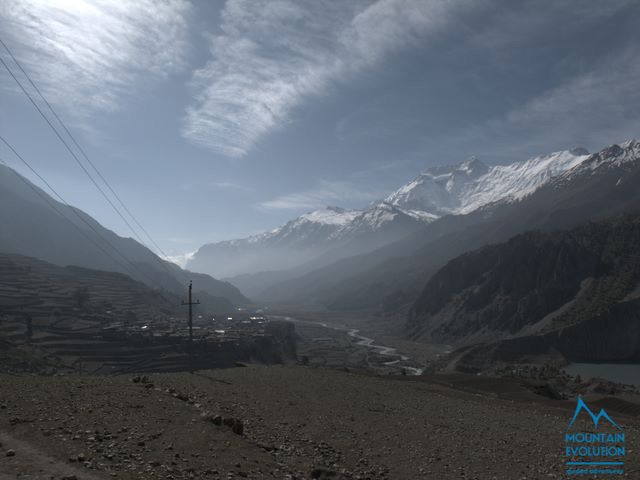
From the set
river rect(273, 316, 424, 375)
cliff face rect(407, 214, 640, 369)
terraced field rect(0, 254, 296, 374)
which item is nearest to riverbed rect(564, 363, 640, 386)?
cliff face rect(407, 214, 640, 369)

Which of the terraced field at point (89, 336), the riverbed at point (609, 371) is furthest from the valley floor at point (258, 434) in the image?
the riverbed at point (609, 371)

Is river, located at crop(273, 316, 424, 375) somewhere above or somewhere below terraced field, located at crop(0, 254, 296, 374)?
below

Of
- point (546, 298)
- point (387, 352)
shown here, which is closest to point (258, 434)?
point (387, 352)

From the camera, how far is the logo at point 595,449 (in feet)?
54.2

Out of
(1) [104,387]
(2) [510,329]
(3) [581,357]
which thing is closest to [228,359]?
(1) [104,387]

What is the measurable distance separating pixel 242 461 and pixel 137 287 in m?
154

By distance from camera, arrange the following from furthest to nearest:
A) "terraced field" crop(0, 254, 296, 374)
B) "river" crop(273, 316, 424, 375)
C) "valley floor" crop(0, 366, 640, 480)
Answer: "river" crop(273, 316, 424, 375)
"terraced field" crop(0, 254, 296, 374)
"valley floor" crop(0, 366, 640, 480)

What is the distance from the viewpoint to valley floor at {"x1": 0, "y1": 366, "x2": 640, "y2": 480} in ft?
42.3

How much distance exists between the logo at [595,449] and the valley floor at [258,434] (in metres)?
0.35

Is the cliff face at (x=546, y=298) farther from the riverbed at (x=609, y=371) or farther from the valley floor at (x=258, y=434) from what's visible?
the valley floor at (x=258, y=434)

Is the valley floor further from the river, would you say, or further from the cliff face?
the cliff face

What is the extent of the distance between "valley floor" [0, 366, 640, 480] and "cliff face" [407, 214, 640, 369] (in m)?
91.4

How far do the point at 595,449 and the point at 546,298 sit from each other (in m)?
140

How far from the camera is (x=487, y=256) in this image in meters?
191
